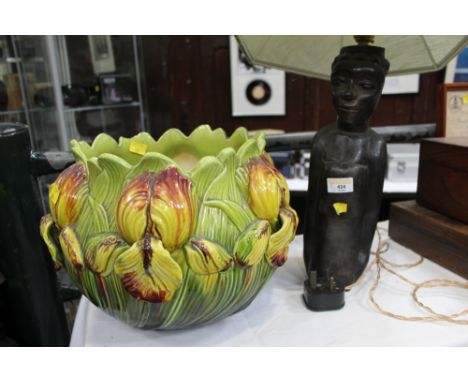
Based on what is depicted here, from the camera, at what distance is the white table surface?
0.68 meters

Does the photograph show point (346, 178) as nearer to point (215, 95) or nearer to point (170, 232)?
point (170, 232)

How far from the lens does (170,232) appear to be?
20.7 inches

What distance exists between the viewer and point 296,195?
1.97m

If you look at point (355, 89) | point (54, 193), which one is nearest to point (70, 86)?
point (54, 193)

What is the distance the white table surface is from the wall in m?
1.92

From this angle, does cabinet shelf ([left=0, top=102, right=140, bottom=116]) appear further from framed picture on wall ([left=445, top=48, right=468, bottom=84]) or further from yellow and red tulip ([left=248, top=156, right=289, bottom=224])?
framed picture on wall ([left=445, top=48, right=468, bottom=84])

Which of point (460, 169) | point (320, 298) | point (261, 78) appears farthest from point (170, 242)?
point (261, 78)

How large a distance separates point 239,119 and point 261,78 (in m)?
0.32

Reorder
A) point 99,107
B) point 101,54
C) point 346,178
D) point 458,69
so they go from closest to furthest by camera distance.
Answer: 1. point 346,178
2. point 458,69
3. point 99,107
4. point 101,54

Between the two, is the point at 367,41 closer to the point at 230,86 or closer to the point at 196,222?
the point at 196,222

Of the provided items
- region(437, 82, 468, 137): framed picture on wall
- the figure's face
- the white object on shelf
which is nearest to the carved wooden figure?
the figure's face

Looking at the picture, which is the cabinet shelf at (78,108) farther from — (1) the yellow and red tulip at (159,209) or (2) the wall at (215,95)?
(1) the yellow and red tulip at (159,209)

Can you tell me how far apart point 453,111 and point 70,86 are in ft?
6.98

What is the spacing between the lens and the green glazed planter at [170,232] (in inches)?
20.9
